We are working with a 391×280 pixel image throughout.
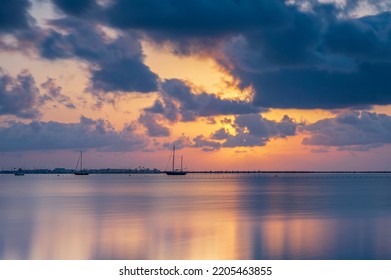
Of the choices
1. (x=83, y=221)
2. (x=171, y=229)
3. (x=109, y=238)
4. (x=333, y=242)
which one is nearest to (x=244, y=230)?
(x=171, y=229)

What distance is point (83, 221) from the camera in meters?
45.5

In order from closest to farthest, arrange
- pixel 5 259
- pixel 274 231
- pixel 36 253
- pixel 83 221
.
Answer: pixel 5 259 → pixel 36 253 → pixel 274 231 → pixel 83 221

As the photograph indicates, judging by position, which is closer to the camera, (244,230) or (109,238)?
(109,238)

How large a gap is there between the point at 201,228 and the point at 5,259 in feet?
54.3
